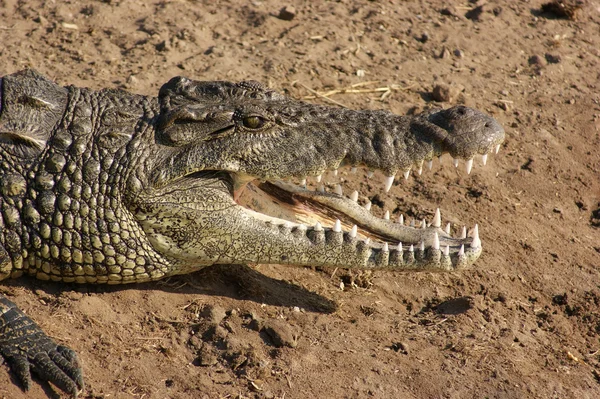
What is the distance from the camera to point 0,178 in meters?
4.33

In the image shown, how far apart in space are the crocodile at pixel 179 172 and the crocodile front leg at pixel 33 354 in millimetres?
418

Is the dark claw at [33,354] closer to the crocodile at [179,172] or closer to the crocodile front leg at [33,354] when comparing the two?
the crocodile front leg at [33,354]

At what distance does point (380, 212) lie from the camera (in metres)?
5.89

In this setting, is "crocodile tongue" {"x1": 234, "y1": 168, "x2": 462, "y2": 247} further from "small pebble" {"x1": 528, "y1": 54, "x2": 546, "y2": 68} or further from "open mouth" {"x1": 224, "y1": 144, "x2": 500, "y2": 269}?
"small pebble" {"x1": 528, "y1": 54, "x2": 546, "y2": 68}

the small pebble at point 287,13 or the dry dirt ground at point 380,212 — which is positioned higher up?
the small pebble at point 287,13

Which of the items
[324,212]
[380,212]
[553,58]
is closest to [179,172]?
[324,212]

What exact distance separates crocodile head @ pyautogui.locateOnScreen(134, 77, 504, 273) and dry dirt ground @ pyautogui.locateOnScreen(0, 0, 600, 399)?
44cm

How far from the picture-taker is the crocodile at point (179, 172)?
14.3 feet

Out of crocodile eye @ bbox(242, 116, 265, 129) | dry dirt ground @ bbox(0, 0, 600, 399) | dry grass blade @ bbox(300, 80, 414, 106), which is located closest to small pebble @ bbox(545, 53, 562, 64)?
dry dirt ground @ bbox(0, 0, 600, 399)

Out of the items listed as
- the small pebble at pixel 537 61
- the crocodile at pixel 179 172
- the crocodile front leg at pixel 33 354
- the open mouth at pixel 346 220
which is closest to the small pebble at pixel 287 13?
the small pebble at pixel 537 61

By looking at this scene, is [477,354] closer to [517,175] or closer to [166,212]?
[166,212]

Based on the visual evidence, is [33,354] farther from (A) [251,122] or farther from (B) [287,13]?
(B) [287,13]

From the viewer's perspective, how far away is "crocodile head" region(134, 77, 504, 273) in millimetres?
4461

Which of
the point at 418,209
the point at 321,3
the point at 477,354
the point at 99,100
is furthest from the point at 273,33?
the point at 477,354
